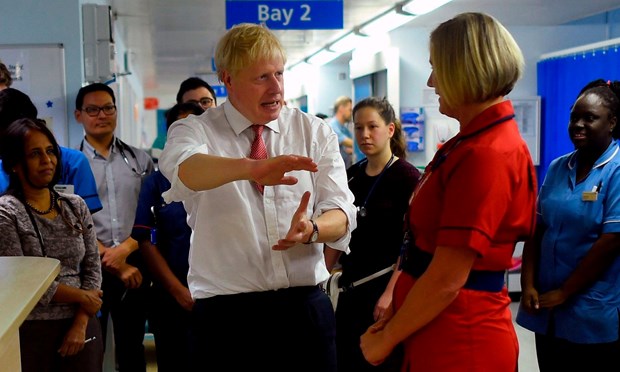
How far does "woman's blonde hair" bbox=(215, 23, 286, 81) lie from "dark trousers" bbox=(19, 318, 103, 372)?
1326mm

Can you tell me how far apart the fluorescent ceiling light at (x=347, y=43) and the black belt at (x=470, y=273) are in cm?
712

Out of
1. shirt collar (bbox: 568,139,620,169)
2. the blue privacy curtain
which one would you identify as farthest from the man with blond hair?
the blue privacy curtain

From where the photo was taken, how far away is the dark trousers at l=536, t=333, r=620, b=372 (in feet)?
8.55

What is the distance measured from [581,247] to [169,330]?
6.13ft

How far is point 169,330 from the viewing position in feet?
10.8

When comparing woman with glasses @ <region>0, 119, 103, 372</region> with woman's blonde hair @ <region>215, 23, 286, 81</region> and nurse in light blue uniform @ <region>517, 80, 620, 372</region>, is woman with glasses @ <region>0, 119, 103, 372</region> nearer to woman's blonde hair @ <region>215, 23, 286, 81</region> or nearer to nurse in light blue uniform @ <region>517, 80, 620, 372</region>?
woman's blonde hair @ <region>215, 23, 286, 81</region>

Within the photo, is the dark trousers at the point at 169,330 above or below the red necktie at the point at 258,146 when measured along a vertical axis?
below

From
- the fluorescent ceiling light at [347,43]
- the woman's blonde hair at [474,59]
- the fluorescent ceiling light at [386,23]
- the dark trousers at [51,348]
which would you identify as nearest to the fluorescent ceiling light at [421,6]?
the fluorescent ceiling light at [386,23]

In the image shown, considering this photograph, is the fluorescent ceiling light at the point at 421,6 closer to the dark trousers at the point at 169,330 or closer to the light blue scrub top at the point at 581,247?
the light blue scrub top at the point at 581,247

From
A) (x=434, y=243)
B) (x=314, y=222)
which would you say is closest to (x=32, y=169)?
(x=314, y=222)

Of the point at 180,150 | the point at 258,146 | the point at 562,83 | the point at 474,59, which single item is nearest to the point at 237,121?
the point at 258,146

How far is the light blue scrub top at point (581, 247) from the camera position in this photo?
8.48 feet

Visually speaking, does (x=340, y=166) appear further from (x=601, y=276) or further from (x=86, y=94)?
(x=86, y=94)

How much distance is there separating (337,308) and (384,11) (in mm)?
4598
